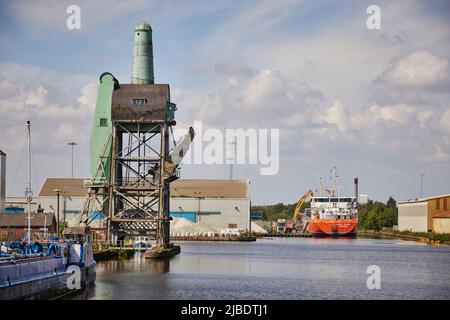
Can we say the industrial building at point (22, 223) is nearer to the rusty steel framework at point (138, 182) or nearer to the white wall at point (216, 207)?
the rusty steel framework at point (138, 182)

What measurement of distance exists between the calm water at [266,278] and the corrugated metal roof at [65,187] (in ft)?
233

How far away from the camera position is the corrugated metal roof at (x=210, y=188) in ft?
550

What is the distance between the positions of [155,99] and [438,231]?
85.4 metres

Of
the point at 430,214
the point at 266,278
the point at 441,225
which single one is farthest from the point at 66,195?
the point at 266,278

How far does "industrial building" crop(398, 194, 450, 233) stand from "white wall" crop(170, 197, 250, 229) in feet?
111

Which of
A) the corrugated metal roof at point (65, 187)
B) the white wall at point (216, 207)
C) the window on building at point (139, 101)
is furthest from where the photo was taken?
the white wall at point (216, 207)

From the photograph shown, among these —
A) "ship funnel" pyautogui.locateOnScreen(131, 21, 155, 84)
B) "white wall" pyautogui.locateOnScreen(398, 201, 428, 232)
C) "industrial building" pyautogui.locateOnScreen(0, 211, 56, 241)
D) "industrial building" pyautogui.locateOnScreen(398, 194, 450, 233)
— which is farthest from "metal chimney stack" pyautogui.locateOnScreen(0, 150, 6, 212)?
"white wall" pyautogui.locateOnScreen(398, 201, 428, 232)

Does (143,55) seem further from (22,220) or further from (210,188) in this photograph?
(210,188)

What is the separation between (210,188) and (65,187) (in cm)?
2830

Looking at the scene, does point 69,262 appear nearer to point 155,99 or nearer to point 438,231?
point 155,99

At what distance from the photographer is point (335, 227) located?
190 meters

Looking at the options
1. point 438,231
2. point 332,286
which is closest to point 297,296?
point 332,286

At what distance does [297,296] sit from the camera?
54.2 meters

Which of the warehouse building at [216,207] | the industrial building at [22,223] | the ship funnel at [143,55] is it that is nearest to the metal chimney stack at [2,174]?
the industrial building at [22,223]
